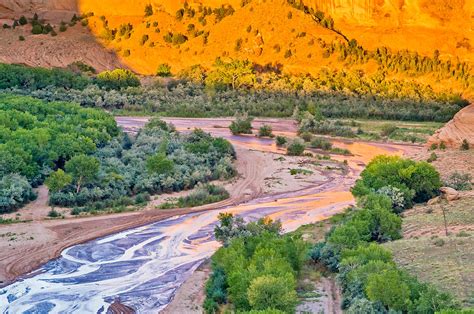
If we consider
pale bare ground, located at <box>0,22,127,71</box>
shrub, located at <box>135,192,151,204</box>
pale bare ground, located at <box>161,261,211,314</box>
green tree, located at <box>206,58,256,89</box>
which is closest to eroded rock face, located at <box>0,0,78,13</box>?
pale bare ground, located at <box>0,22,127,71</box>

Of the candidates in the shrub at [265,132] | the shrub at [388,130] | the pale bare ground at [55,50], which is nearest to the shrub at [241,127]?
the shrub at [265,132]

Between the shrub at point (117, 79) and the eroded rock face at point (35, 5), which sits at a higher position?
the eroded rock face at point (35, 5)

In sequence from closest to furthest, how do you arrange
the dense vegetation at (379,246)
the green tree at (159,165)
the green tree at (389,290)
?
the green tree at (389,290) → the dense vegetation at (379,246) → the green tree at (159,165)

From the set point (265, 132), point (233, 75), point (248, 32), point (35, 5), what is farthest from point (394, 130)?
point (35, 5)

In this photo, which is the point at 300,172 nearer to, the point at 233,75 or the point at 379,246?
the point at 379,246

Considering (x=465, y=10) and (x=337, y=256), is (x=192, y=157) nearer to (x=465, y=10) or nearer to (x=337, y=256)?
(x=337, y=256)

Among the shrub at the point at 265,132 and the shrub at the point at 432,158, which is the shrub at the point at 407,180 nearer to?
the shrub at the point at 432,158

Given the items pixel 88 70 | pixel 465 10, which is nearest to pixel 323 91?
pixel 465 10
